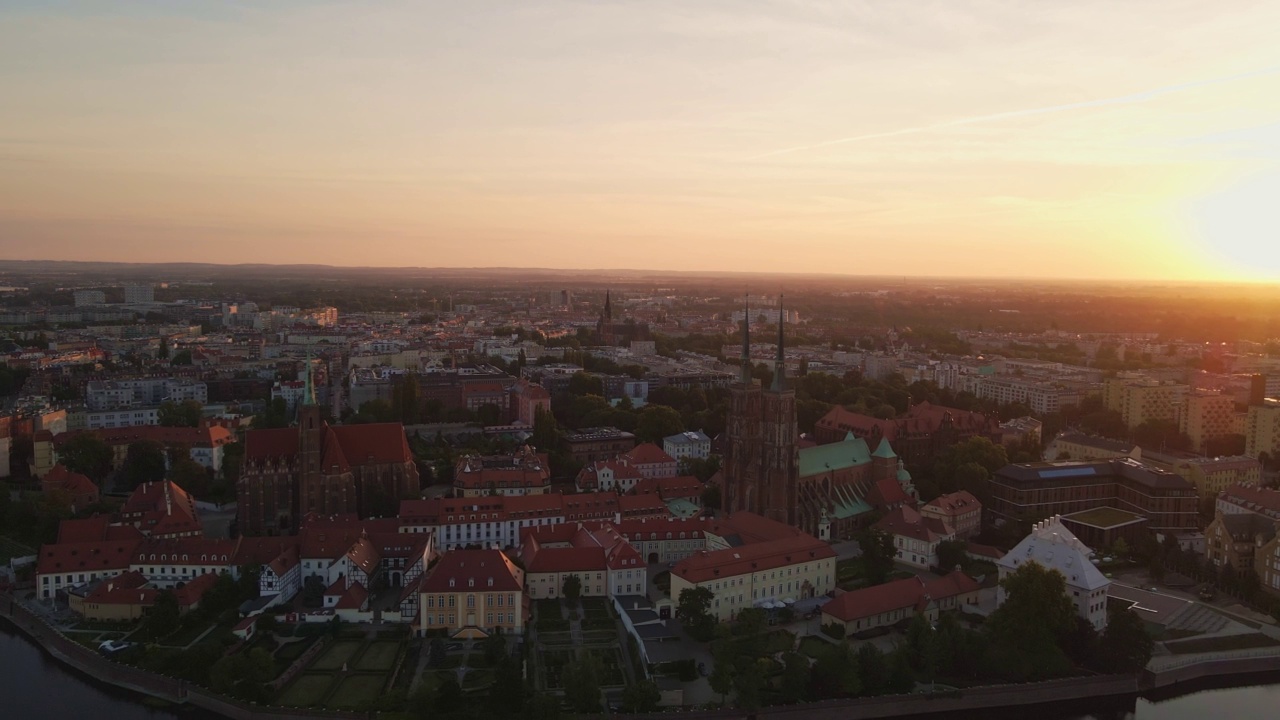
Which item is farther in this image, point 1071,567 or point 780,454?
point 780,454

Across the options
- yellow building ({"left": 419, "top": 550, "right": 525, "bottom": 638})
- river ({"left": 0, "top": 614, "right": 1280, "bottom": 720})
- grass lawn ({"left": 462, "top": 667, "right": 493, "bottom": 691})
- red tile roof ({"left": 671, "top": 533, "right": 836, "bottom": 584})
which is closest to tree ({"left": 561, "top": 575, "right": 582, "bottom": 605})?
yellow building ({"left": 419, "top": 550, "right": 525, "bottom": 638})

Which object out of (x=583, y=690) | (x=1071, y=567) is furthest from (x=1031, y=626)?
(x=583, y=690)

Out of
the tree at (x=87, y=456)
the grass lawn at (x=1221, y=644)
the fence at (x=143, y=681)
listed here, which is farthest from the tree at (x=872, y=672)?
the tree at (x=87, y=456)

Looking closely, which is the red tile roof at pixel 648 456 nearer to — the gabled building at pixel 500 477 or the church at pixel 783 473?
the gabled building at pixel 500 477

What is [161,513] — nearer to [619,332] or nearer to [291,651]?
[291,651]

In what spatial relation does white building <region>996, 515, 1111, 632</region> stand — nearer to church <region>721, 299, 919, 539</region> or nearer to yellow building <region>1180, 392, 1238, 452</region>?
church <region>721, 299, 919, 539</region>

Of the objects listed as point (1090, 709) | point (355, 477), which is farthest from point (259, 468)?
point (1090, 709)
